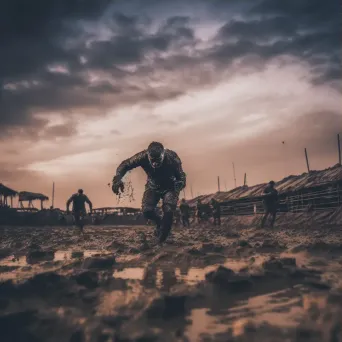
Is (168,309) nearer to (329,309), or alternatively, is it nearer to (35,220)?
(329,309)

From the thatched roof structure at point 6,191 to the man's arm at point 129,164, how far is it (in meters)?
31.1

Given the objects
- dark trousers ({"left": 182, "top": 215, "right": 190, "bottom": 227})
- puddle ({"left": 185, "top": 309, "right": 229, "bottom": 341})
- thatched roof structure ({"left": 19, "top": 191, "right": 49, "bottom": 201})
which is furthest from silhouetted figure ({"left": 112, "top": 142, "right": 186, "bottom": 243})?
thatched roof structure ({"left": 19, "top": 191, "right": 49, "bottom": 201})

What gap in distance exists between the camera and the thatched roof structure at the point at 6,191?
1291 inches

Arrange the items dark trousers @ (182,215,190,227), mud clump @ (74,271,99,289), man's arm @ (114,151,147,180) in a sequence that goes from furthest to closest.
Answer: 1. dark trousers @ (182,215,190,227)
2. man's arm @ (114,151,147,180)
3. mud clump @ (74,271,99,289)

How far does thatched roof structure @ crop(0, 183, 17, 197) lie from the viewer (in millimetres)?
32794

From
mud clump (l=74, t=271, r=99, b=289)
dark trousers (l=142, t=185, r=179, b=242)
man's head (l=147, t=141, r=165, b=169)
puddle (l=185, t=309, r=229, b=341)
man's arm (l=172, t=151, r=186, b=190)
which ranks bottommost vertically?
puddle (l=185, t=309, r=229, b=341)

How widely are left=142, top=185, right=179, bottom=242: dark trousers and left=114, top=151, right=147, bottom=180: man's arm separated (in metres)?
0.48

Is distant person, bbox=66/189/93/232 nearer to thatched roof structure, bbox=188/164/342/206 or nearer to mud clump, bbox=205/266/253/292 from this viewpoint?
thatched roof structure, bbox=188/164/342/206

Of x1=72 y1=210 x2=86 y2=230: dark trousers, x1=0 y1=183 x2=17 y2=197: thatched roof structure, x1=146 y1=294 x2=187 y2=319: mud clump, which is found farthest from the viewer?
x1=0 y1=183 x2=17 y2=197: thatched roof structure

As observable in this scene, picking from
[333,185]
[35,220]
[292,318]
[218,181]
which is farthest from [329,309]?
[218,181]

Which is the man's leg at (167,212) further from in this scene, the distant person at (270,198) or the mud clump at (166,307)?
the distant person at (270,198)

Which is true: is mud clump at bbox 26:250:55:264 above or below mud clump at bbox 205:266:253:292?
above

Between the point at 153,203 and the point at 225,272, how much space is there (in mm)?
3735

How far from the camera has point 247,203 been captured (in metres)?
24.6
